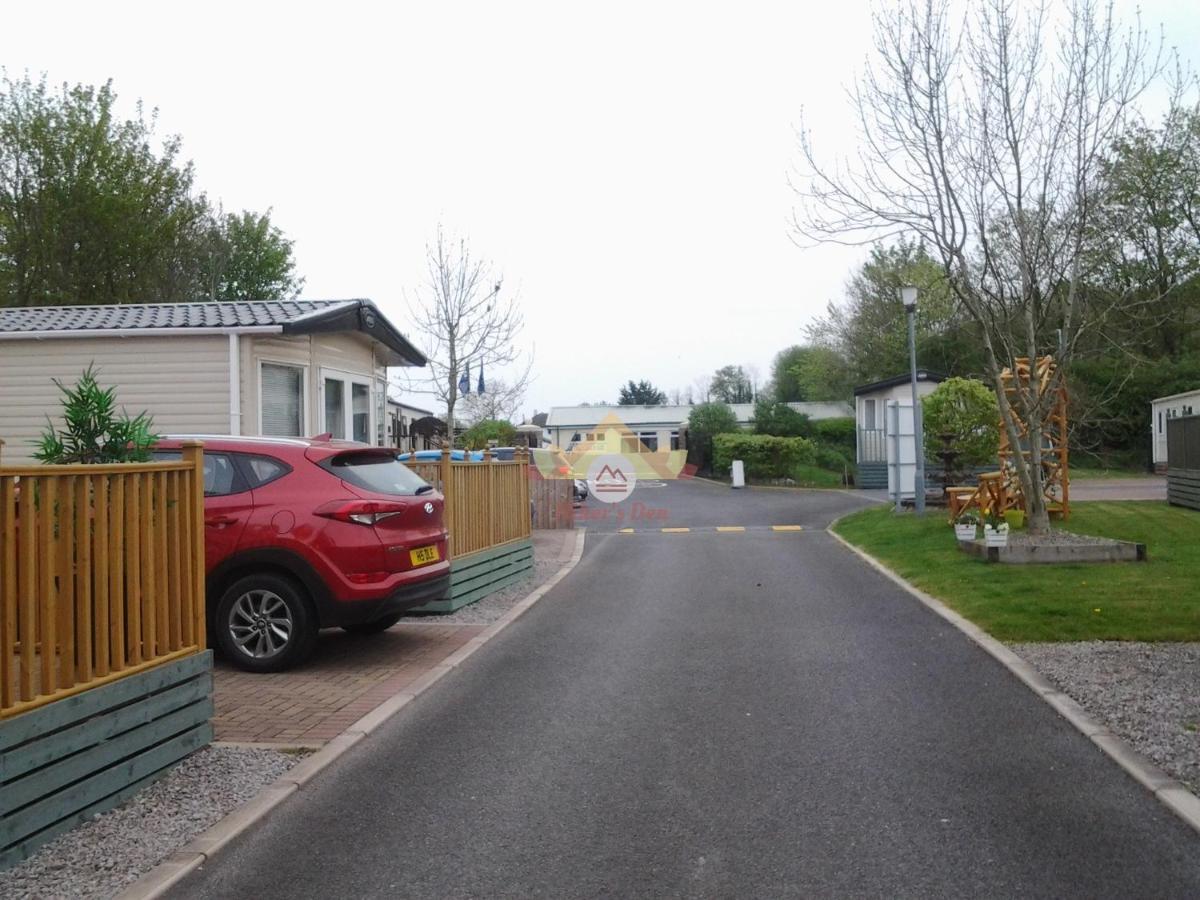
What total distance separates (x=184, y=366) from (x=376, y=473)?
5832mm

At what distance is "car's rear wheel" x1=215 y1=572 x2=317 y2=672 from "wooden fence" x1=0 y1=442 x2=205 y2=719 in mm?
2105

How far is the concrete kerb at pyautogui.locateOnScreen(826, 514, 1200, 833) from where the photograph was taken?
466 cm

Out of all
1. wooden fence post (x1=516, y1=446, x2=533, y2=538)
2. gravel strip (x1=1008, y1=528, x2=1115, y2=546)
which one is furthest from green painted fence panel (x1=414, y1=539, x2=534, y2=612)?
gravel strip (x1=1008, y1=528, x2=1115, y2=546)

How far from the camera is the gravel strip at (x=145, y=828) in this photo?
3.91 metres

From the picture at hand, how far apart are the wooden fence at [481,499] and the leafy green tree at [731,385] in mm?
77050

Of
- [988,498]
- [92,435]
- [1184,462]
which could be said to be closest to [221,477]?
[92,435]

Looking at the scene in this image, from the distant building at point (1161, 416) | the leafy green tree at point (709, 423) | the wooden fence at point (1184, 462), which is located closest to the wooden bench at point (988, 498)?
the wooden fence at point (1184, 462)

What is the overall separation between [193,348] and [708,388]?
83820 millimetres

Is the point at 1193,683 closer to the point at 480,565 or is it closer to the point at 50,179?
the point at 480,565

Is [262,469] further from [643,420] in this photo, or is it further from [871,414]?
[643,420]

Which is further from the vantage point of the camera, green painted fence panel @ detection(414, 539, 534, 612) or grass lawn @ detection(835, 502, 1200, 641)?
green painted fence panel @ detection(414, 539, 534, 612)

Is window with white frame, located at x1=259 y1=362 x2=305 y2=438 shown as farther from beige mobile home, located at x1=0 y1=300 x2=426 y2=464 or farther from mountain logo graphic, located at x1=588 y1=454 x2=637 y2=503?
mountain logo graphic, located at x1=588 y1=454 x2=637 y2=503

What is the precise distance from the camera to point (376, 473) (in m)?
8.17

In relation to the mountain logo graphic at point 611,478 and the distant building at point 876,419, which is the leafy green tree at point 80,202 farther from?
the distant building at point 876,419
